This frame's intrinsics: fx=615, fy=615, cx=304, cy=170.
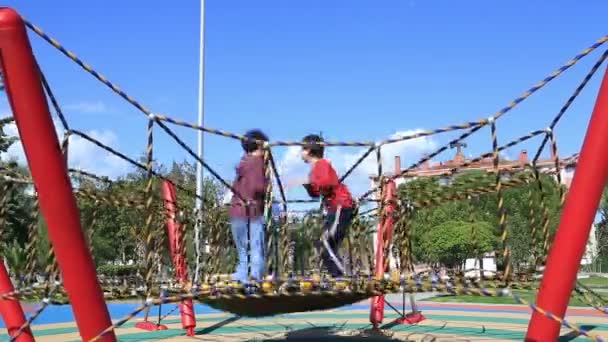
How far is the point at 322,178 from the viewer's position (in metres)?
7.05

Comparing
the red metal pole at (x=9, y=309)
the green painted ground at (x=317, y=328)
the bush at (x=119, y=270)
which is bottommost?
the green painted ground at (x=317, y=328)

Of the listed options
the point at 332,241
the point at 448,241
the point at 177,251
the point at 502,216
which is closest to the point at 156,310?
the point at 177,251

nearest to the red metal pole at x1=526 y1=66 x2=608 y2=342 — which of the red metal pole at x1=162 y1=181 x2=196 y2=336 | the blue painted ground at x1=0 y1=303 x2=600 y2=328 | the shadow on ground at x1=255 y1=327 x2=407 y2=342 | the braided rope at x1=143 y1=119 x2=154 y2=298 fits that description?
the braided rope at x1=143 y1=119 x2=154 y2=298

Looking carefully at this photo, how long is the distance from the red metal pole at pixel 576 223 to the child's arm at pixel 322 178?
8.43 ft

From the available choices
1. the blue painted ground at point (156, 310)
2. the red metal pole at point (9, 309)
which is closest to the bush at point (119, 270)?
the blue painted ground at point (156, 310)

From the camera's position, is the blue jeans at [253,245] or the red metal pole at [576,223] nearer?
the red metal pole at [576,223]

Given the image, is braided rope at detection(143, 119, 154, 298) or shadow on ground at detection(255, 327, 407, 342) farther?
shadow on ground at detection(255, 327, 407, 342)

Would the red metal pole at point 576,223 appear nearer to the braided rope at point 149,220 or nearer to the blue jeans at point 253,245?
the blue jeans at point 253,245

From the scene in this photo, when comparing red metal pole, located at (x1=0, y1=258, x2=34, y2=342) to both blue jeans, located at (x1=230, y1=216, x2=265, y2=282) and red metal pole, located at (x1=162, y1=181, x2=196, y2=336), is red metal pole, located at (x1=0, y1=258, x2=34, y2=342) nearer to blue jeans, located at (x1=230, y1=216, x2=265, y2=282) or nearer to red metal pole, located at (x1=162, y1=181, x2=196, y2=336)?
blue jeans, located at (x1=230, y1=216, x2=265, y2=282)

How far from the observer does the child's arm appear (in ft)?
23.1

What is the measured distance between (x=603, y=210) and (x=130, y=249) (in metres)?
43.5

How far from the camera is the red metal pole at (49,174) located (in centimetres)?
463

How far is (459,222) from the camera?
46.5m

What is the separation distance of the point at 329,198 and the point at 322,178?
1.18 ft
